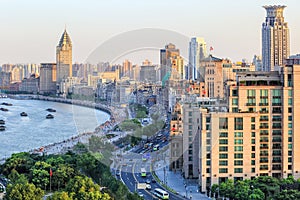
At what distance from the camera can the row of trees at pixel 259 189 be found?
19.4 ft

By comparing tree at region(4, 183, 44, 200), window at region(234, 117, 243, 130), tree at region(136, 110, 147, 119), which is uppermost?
window at region(234, 117, 243, 130)

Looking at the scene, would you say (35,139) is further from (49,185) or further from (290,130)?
(290,130)

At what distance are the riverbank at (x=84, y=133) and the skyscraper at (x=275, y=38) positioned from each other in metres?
5.96

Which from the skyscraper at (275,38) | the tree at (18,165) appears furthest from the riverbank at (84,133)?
the skyscraper at (275,38)

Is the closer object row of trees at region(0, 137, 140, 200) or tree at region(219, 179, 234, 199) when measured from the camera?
row of trees at region(0, 137, 140, 200)

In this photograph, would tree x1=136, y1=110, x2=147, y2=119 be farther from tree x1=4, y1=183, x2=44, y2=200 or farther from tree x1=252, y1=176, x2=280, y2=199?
tree x1=4, y1=183, x2=44, y2=200

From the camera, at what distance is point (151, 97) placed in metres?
18.5

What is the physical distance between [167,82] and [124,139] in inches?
194

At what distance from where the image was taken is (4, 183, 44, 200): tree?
18.5 feet

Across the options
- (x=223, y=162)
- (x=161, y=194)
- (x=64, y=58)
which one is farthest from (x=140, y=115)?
(x=64, y=58)

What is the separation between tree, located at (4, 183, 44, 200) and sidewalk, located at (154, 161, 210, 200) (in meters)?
1.63

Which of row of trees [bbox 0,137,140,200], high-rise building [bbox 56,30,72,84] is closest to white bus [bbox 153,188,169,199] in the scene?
row of trees [bbox 0,137,140,200]

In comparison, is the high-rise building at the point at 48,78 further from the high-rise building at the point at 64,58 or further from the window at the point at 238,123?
the window at the point at 238,123

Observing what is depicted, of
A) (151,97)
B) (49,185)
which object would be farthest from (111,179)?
(151,97)
